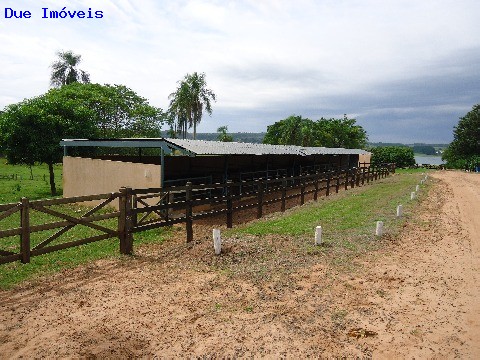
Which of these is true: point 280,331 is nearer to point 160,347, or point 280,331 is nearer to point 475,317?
point 160,347

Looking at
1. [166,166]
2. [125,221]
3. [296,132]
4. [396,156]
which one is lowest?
[125,221]

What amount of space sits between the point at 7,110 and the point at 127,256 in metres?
21.0

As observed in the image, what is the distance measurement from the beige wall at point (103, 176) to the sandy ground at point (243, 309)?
250 inches

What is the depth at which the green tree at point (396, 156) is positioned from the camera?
59812 millimetres

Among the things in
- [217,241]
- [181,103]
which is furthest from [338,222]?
[181,103]

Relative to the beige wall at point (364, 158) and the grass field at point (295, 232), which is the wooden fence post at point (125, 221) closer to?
the grass field at point (295, 232)

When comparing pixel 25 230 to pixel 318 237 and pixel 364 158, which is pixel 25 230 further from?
pixel 364 158

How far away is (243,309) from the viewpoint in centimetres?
541

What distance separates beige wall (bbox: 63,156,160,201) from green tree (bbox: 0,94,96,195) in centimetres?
635

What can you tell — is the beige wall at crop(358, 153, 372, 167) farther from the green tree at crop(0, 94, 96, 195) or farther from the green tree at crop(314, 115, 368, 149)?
the green tree at crop(0, 94, 96, 195)

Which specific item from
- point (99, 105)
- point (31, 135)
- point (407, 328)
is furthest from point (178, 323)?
point (99, 105)

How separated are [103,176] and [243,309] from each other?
41.4 feet

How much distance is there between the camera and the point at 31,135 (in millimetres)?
22531

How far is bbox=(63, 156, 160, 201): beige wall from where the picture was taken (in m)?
14.0
